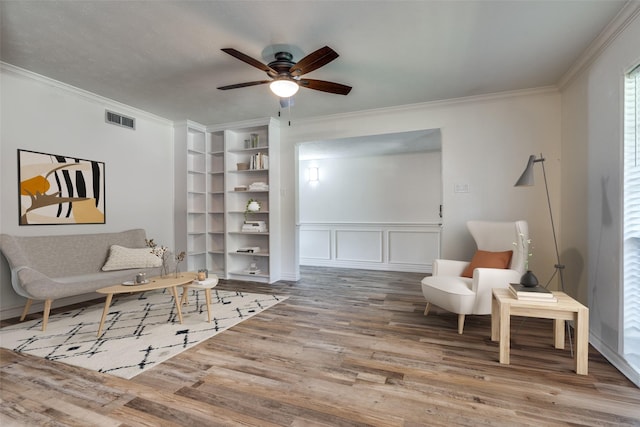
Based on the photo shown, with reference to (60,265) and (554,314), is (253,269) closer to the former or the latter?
(60,265)

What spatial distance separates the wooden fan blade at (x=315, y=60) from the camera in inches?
88.7

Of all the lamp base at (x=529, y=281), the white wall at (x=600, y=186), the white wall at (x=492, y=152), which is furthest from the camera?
the white wall at (x=492, y=152)

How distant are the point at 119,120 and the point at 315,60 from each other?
11.0 feet

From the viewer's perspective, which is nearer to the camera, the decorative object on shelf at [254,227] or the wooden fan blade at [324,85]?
the wooden fan blade at [324,85]

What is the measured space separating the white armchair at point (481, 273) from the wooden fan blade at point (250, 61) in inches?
99.0

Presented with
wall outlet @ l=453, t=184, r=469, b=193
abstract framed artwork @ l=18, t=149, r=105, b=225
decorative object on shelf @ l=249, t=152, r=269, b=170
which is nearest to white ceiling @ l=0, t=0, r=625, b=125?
abstract framed artwork @ l=18, t=149, r=105, b=225

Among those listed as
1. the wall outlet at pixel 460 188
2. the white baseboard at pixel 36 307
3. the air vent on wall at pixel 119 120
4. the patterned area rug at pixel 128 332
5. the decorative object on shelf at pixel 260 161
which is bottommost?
the patterned area rug at pixel 128 332

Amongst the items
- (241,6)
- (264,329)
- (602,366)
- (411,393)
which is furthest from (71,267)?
(602,366)

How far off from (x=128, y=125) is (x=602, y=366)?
19.2 ft

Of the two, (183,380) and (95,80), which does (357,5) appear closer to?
(183,380)

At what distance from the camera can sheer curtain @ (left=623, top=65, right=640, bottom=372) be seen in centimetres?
210

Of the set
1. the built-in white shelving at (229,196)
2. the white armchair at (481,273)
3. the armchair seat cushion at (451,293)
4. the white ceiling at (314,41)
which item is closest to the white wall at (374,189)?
the built-in white shelving at (229,196)

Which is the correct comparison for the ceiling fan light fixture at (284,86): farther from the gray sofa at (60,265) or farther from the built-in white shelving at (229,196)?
the gray sofa at (60,265)

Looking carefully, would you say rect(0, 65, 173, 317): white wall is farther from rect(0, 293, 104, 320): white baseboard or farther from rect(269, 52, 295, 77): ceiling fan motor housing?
rect(269, 52, 295, 77): ceiling fan motor housing
